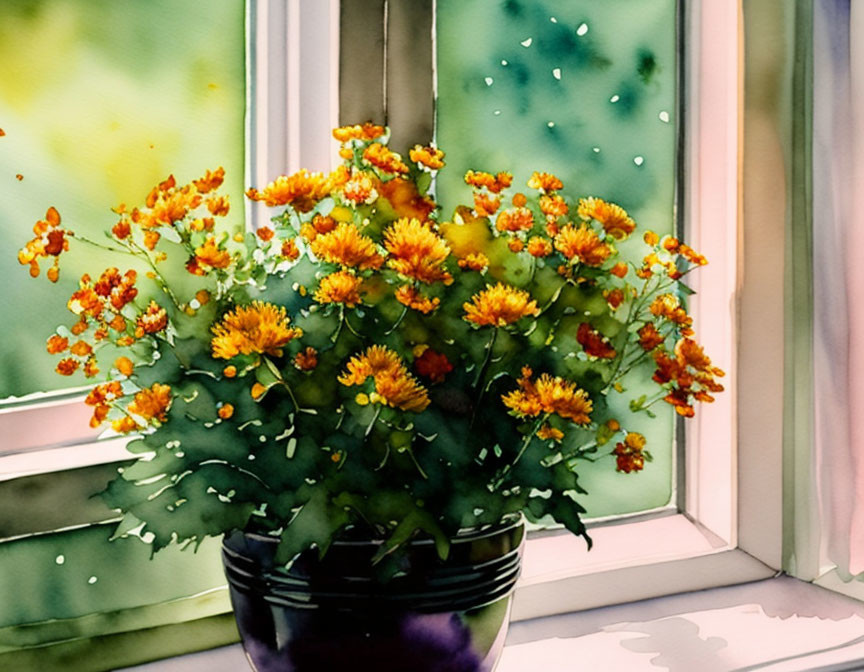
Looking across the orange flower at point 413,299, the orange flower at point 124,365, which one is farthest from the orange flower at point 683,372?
the orange flower at point 124,365

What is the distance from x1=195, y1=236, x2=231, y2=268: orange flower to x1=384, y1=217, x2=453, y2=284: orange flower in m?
0.14

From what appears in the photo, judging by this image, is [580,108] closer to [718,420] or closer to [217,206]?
[718,420]

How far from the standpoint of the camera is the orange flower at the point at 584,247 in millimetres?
770

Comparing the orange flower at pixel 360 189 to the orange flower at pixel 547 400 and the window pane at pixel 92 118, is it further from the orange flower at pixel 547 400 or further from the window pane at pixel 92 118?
the window pane at pixel 92 118

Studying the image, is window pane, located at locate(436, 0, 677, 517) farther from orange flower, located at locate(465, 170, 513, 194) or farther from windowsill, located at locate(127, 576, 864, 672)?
orange flower, located at locate(465, 170, 513, 194)

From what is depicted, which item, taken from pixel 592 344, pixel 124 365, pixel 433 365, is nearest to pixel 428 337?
pixel 433 365

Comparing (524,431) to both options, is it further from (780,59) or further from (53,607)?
(780,59)

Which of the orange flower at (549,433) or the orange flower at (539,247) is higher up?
the orange flower at (539,247)

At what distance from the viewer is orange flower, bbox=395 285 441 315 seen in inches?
28.7

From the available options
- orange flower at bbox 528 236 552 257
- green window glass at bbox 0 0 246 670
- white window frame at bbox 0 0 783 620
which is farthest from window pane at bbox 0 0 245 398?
white window frame at bbox 0 0 783 620

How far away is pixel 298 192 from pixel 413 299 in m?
0.13

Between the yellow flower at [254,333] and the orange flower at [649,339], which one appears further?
the orange flower at [649,339]

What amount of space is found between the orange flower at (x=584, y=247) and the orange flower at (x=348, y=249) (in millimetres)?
158

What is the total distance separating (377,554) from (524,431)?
0.53ft
